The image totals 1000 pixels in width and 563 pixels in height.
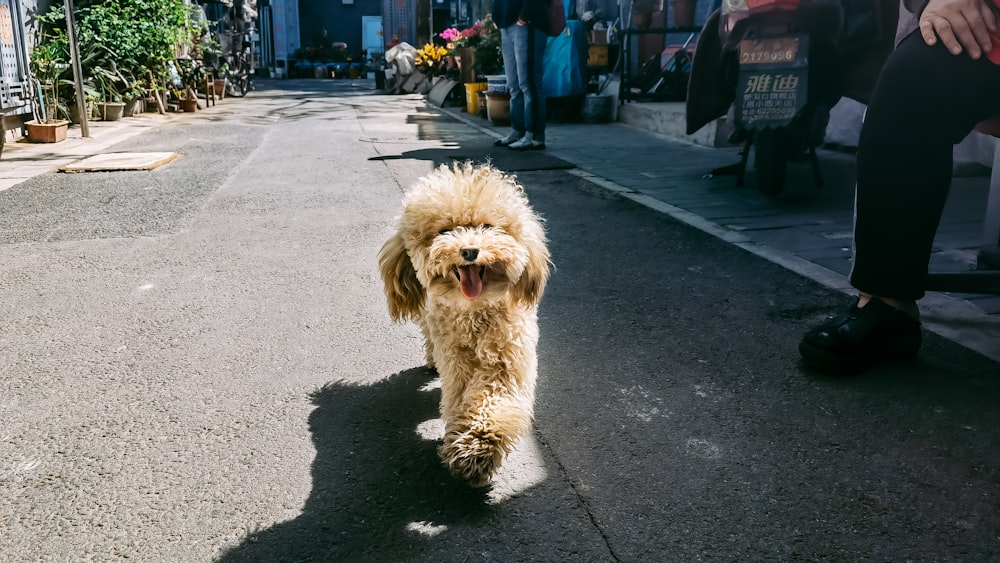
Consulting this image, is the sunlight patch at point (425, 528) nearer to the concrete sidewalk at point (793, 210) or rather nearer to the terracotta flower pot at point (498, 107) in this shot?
the concrete sidewalk at point (793, 210)

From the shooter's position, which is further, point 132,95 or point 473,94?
point 473,94

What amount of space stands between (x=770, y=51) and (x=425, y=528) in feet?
13.1

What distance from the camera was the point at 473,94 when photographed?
1328 centimetres

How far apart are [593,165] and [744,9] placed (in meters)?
2.40

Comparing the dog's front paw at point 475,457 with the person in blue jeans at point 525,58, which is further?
the person in blue jeans at point 525,58

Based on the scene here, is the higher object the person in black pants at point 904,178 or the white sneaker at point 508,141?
the person in black pants at point 904,178

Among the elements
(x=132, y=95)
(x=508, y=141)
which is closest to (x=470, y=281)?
(x=508, y=141)

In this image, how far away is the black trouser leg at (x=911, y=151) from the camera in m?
2.38

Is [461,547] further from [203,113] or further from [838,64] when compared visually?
[203,113]

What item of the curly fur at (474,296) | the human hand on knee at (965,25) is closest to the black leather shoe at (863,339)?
the human hand on knee at (965,25)

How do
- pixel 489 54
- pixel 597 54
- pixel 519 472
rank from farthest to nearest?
pixel 489 54
pixel 597 54
pixel 519 472

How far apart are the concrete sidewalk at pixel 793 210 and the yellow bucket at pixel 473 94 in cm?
496

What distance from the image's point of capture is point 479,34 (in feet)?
44.5

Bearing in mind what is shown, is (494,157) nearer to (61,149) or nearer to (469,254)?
(61,149)
